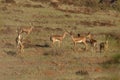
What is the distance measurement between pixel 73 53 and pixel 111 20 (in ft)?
49.2

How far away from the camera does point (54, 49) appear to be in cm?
2220

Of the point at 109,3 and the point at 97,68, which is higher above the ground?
the point at 97,68

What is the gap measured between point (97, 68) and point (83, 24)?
15344 mm

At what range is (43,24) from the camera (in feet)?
107

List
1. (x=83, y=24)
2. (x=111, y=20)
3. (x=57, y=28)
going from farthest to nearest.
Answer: (x=111, y=20) < (x=83, y=24) < (x=57, y=28)

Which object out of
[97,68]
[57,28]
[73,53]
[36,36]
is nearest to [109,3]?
[57,28]

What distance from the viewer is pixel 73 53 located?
70.2 ft

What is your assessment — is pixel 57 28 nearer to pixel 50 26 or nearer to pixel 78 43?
pixel 50 26

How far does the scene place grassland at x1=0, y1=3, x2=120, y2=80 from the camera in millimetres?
15906

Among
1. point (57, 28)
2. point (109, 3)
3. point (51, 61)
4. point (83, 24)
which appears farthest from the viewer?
point (109, 3)

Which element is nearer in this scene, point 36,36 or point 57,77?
point 57,77

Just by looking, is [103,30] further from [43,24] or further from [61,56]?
[61,56]

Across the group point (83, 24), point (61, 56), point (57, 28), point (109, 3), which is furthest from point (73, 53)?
point (109, 3)

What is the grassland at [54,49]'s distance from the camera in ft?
52.2
